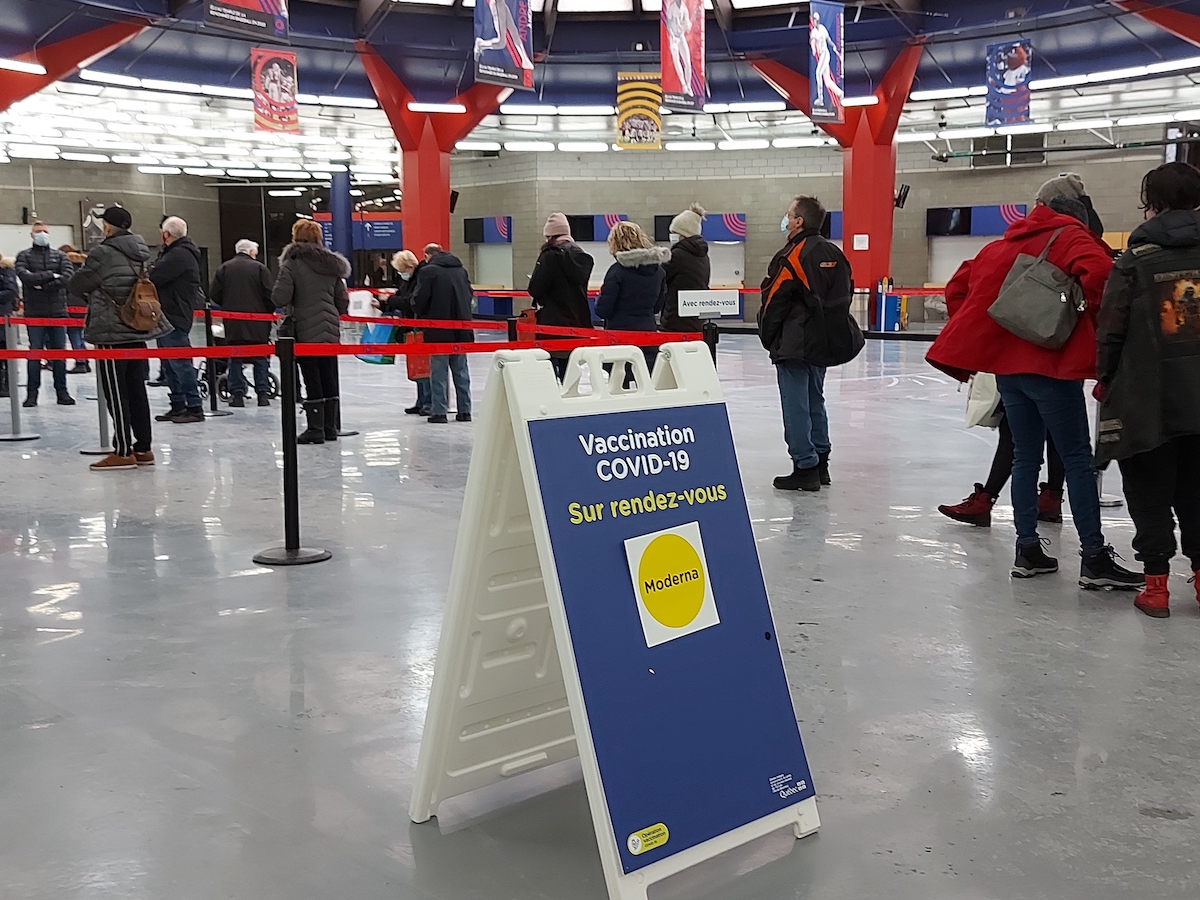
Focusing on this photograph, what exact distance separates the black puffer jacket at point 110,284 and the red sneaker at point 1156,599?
17.5 feet

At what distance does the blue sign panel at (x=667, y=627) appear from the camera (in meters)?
2.04

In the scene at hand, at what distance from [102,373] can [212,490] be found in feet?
4.43

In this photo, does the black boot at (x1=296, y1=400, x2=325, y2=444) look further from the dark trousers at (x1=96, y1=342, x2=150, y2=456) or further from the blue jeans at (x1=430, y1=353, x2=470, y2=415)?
the blue jeans at (x1=430, y1=353, x2=470, y2=415)

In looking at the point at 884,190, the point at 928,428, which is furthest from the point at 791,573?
the point at 884,190

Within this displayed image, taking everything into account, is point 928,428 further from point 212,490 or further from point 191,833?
point 191,833

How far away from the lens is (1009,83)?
15586 mm

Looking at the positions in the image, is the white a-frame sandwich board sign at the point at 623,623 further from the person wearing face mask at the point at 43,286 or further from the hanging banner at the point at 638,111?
the hanging banner at the point at 638,111

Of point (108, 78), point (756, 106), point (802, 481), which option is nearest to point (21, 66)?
point (108, 78)

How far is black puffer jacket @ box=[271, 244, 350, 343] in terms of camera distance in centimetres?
756

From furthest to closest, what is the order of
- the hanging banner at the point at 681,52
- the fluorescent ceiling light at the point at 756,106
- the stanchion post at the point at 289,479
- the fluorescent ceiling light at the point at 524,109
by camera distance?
the fluorescent ceiling light at the point at 756,106
the fluorescent ceiling light at the point at 524,109
the hanging banner at the point at 681,52
the stanchion post at the point at 289,479

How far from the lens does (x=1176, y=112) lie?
60.6 feet

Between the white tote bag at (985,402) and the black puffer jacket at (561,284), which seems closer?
the white tote bag at (985,402)

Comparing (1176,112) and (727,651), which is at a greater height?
(1176,112)

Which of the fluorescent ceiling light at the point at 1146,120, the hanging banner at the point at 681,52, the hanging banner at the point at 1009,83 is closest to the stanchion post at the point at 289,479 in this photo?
the hanging banner at the point at 681,52
